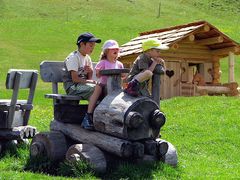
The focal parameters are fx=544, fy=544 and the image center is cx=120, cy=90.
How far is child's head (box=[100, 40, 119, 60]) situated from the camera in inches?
340

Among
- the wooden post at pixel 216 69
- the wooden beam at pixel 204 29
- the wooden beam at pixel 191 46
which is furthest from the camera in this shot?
the wooden post at pixel 216 69

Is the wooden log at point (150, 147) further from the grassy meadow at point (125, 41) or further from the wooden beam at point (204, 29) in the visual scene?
the wooden beam at point (204, 29)

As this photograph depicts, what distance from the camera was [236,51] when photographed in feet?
87.0

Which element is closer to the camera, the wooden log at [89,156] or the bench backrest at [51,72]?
the wooden log at [89,156]

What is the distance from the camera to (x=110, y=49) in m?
8.66

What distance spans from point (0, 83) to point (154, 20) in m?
31.6

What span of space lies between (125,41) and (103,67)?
41044 millimetres

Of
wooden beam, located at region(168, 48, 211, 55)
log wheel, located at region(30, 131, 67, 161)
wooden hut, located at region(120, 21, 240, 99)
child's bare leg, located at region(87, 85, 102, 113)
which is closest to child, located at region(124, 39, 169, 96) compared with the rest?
child's bare leg, located at region(87, 85, 102, 113)

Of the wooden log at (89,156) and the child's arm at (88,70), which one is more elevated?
the child's arm at (88,70)

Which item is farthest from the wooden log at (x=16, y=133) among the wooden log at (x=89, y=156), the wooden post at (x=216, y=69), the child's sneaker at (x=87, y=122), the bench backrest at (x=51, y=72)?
the wooden post at (x=216, y=69)

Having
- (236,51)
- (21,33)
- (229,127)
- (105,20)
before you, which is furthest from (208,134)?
(105,20)

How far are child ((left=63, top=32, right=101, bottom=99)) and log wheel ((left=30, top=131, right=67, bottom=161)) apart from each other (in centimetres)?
77

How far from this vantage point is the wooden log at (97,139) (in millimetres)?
7863

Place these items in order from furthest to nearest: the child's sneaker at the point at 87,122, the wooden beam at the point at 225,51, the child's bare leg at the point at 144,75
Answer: the wooden beam at the point at 225,51 < the child's sneaker at the point at 87,122 < the child's bare leg at the point at 144,75
